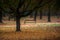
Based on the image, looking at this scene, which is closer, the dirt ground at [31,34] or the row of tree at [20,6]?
the dirt ground at [31,34]

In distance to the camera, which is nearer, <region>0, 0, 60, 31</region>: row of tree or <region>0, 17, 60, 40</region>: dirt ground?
<region>0, 17, 60, 40</region>: dirt ground

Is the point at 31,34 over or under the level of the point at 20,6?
under

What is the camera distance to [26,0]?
72.2 feet

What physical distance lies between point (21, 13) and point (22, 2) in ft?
3.51

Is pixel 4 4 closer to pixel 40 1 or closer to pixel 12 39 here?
pixel 40 1

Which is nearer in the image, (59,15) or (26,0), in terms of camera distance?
(26,0)

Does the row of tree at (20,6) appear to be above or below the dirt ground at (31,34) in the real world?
above

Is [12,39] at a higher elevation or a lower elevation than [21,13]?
lower

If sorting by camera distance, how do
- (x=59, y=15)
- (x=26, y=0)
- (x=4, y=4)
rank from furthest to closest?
(x=59, y=15)
(x=26, y=0)
(x=4, y=4)

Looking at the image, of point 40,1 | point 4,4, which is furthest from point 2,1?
point 40,1

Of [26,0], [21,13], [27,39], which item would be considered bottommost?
[27,39]

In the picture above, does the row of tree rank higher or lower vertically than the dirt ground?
higher

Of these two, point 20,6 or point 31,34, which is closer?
point 31,34

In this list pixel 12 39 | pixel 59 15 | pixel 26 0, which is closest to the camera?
pixel 12 39
